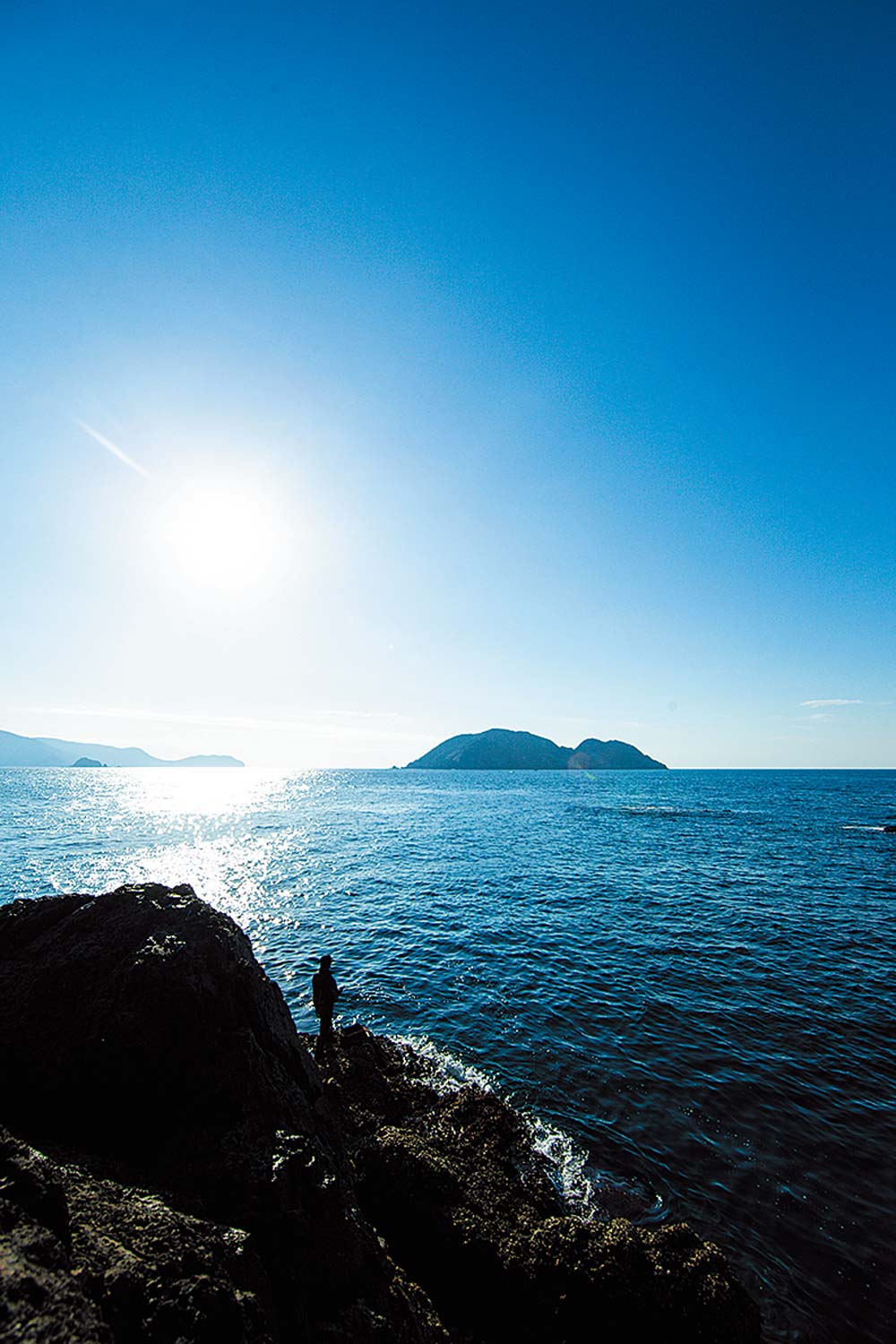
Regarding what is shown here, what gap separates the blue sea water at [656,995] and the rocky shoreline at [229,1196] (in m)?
2.68

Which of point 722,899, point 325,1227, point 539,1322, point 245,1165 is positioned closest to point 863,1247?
point 539,1322

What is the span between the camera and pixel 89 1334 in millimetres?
3340

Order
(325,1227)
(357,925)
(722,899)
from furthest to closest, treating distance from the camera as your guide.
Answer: (722,899) → (357,925) → (325,1227)

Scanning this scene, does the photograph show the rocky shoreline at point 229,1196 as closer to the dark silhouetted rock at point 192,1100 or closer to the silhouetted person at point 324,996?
the dark silhouetted rock at point 192,1100

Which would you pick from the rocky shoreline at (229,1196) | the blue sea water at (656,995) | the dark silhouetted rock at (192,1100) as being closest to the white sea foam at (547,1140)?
the blue sea water at (656,995)

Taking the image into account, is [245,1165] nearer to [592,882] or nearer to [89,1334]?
[89,1334]

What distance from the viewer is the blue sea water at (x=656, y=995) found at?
10523 millimetres

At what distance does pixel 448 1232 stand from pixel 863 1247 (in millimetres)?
7771

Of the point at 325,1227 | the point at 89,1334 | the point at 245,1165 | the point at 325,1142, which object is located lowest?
the point at 325,1142

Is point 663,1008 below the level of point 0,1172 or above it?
below

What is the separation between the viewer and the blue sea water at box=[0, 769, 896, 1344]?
10523 mm

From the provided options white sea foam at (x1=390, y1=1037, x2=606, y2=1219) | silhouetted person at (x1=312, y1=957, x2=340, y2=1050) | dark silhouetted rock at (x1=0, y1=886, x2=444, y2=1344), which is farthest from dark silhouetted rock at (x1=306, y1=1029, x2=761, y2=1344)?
silhouetted person at (x1=312, y1=957, x2=340, y2=1050)

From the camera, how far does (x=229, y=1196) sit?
6.07 m

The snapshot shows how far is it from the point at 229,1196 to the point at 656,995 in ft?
59.3
